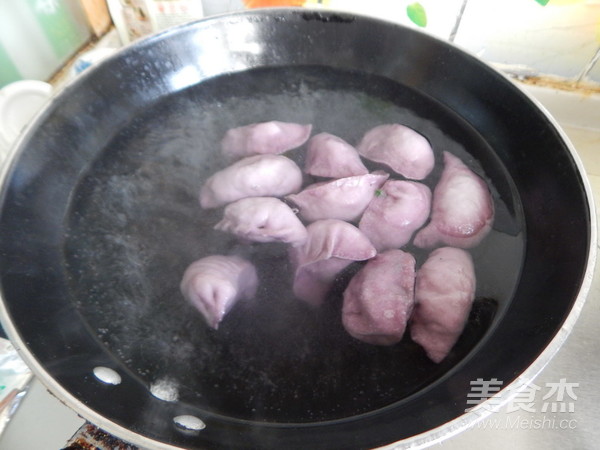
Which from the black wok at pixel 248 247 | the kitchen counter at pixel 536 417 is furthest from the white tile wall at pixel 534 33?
the kitchen counter at pixel 536 417

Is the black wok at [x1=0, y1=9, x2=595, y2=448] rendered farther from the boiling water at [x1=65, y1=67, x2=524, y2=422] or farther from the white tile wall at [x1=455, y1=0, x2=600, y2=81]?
the white tile wall at [x1=455, y1=0, x2=600, y2=81]

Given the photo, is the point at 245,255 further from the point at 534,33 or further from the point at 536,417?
the point at 534,33

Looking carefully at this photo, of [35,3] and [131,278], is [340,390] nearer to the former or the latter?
[131,278]

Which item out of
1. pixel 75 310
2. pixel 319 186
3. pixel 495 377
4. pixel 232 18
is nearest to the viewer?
pixel 495 377

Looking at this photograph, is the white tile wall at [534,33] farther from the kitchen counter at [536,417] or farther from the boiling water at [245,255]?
the kitchen counter at [536,417]

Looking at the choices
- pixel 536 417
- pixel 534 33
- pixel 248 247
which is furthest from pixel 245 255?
pixel 534 33

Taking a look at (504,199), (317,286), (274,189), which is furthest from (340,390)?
(504,199)
